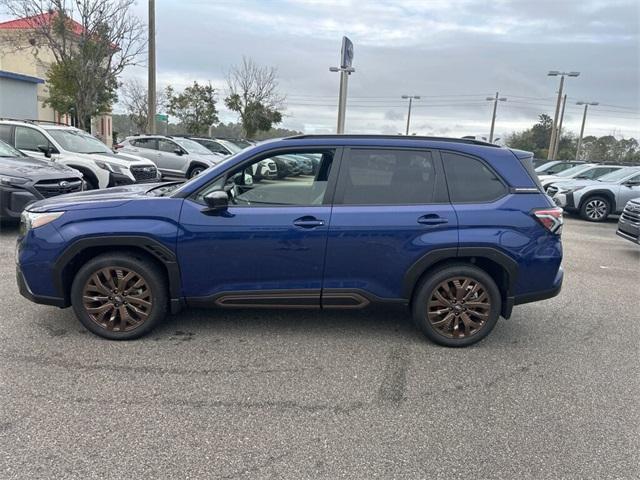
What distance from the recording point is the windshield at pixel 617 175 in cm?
1281

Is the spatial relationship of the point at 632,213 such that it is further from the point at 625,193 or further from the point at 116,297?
the point at 116,297

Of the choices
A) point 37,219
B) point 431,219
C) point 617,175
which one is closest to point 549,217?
point 431,219

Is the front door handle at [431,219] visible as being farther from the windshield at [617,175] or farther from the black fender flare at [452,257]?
the windshield at [617,175]

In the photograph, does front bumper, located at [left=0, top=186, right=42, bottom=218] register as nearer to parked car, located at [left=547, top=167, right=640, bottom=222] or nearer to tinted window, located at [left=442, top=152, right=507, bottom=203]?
tinted window, located at [left=442, top=152, right=507, bottom=203]

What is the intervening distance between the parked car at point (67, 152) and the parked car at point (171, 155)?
444 centimetres

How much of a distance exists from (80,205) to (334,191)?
2.02 meters

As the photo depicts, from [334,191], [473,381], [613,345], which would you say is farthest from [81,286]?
[613,345]

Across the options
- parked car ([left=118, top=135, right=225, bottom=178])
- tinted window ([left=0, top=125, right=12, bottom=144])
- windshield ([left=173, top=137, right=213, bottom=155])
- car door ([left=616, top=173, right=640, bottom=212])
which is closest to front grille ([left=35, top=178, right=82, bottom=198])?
tinted window ([left=0, top=125, right=12, bottom=144])

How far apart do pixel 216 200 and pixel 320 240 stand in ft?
2.80

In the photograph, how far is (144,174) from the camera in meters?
11.6

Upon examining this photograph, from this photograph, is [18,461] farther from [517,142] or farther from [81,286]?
[517,142]

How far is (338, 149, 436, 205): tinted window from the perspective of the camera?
3957 millimetres

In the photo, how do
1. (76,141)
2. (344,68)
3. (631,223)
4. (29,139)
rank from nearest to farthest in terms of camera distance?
1. (631,223)
2. (29,139)
3. (76,141)
4. (344,68)

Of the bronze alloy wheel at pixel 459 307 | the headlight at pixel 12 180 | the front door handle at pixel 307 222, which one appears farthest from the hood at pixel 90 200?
the headlight at pixel 12 180
